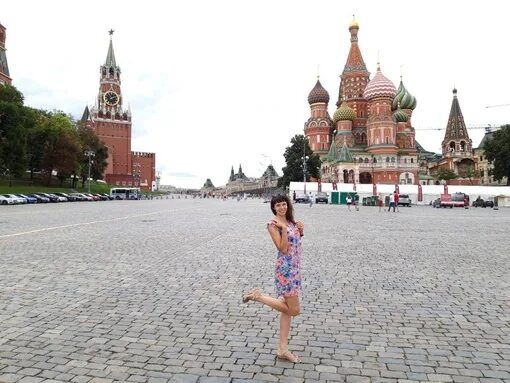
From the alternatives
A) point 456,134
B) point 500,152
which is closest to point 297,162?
point 500,152

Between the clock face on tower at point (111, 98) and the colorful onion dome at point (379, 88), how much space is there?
79.6 m

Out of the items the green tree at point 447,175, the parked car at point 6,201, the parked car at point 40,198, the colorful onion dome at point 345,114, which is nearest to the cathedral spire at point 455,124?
the green tree at point 447,175

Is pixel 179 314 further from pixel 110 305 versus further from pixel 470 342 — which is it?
pixel 470 342

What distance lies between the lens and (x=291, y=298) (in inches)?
164

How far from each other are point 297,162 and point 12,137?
149ft

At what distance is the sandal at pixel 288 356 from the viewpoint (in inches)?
162

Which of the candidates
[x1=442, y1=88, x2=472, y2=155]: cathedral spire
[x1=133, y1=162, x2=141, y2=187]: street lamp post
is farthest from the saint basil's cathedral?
[x1=133, y1=162, x2=141, y2=187]: street lamp post

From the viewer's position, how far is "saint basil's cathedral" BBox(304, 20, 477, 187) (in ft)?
287

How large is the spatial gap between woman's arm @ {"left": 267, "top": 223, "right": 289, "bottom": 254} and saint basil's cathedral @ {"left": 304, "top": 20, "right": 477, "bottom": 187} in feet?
275

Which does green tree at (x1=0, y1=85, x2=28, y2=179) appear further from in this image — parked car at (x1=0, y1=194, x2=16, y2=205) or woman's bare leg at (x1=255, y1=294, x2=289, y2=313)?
woman's bare leg at (x1=255, y1=294, x2=289, y2=313)

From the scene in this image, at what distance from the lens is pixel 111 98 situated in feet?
447

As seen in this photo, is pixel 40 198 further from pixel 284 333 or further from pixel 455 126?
pixel 455 126

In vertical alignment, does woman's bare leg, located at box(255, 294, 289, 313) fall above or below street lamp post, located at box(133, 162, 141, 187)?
below

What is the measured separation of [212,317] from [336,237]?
9.59m
